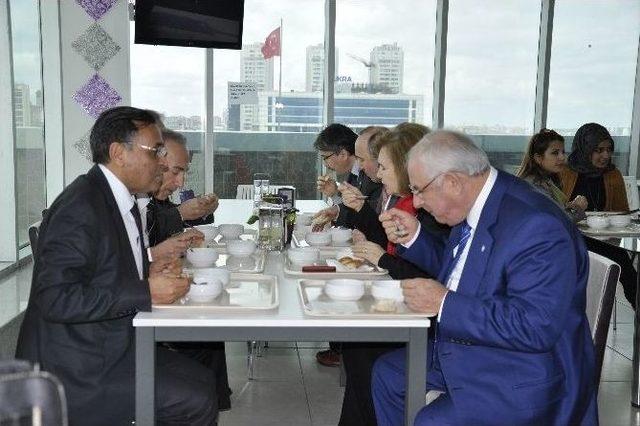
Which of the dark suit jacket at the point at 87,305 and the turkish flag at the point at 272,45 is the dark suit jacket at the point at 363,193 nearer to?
the dark suit jacket at the point at 87,305

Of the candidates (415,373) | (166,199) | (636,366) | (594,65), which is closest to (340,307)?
(415,373)

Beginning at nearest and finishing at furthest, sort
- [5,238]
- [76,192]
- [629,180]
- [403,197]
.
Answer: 1. [76,192]
2. [403,197]
3. [5,238]
4. [629,180]

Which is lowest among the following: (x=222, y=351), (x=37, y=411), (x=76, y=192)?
(x=222, y=351)

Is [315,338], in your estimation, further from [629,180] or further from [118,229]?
[629,180]

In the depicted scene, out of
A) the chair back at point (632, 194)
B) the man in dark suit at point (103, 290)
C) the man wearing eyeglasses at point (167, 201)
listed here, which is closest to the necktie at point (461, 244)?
the man in dark suit at point (103, 290)

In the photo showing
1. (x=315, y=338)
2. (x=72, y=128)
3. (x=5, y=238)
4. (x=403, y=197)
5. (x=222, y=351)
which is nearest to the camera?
(x=315, y=338)

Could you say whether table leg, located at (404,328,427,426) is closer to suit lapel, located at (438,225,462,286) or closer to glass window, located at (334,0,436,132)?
suit lapel, located at (438,225,462,286)

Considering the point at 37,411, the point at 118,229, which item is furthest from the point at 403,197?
the point at 37,411

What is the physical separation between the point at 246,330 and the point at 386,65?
5214 mm

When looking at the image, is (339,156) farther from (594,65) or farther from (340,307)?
(594,65)

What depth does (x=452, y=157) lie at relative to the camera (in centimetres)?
197

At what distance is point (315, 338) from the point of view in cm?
190

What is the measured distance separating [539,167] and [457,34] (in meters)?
2.87

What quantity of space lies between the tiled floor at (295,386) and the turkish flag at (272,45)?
10.6 ft
